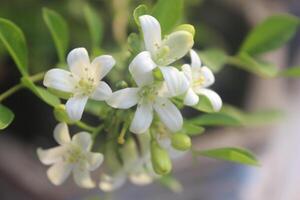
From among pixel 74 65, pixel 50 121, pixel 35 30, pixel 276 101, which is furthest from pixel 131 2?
pixel 74 65

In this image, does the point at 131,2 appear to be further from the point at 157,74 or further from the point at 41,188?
the point at 157,74

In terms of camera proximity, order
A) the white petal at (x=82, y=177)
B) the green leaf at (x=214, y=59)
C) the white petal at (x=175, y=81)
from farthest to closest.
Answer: the green leaf at (x=214, y=59), the white petal at (x=82, y=177), the white petal at (x=175, y=81)

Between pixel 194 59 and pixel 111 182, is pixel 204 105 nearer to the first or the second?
pixel 194 59

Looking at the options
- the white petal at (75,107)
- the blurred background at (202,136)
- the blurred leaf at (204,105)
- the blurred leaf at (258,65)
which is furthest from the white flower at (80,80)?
the blurred background at (202,136)

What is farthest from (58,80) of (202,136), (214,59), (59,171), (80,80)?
(202,136)

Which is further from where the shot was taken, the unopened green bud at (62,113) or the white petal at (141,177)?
the white petal at (141,177)

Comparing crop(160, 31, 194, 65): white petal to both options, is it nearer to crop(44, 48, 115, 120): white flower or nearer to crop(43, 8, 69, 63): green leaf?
crop(44, 48, 115, 120): white flower

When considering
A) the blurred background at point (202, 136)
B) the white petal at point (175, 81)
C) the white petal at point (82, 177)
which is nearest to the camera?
the white petal at point (175, 81)

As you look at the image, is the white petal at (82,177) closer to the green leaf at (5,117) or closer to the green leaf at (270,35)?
the green leaf at (5,117)
